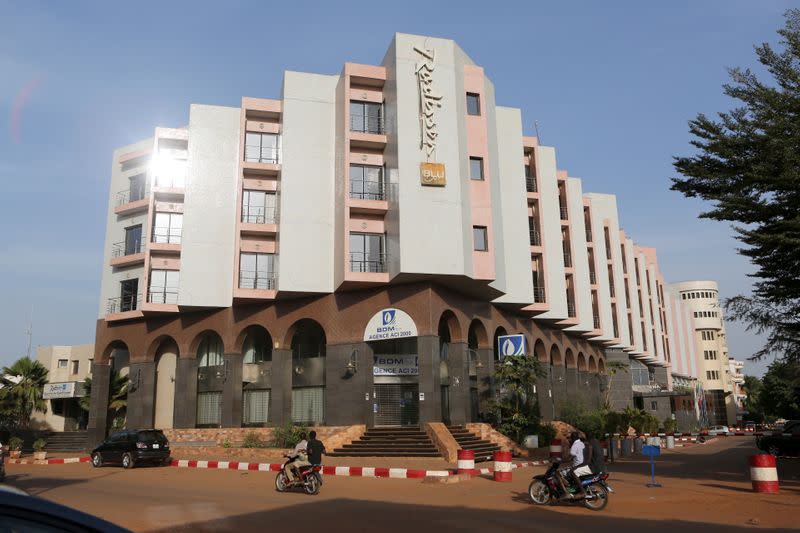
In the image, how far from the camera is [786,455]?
32219 millimetres

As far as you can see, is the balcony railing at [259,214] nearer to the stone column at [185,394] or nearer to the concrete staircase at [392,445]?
the stone column at [185,394]

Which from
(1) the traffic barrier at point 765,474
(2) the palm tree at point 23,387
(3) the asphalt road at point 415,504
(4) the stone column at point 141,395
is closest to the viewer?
(3) the asphalt road at point 415,504

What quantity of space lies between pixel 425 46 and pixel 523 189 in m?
12.1

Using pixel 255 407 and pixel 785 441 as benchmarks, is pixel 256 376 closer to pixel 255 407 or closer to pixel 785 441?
pixel 255 407

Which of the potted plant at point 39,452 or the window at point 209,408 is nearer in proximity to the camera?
the potted plant at point 39,452

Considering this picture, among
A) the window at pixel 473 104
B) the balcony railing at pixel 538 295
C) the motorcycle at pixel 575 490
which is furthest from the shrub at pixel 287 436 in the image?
the window at pixel 473 104

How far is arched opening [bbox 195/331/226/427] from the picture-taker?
4006 centimetres

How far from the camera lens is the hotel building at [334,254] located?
113 feet

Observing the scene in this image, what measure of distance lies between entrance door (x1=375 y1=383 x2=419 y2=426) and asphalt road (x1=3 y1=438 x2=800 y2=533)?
1164cm

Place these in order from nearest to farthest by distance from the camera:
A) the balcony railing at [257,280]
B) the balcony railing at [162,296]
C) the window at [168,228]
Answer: the balcony railing at [257,280] → the balcony railing at [162,296] → the window at [168,228]

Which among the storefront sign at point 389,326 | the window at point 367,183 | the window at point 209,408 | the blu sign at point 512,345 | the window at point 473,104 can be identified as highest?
the window at point 473,104

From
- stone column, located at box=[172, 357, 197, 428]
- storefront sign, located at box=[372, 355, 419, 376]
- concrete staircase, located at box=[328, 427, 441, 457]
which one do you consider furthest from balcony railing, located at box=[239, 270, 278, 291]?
concrete staircase, located at box=[328, 427, 441, 457]

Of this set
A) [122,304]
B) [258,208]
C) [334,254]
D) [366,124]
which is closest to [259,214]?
[258,208]

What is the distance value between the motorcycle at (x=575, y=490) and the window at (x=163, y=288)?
30.0 metres
